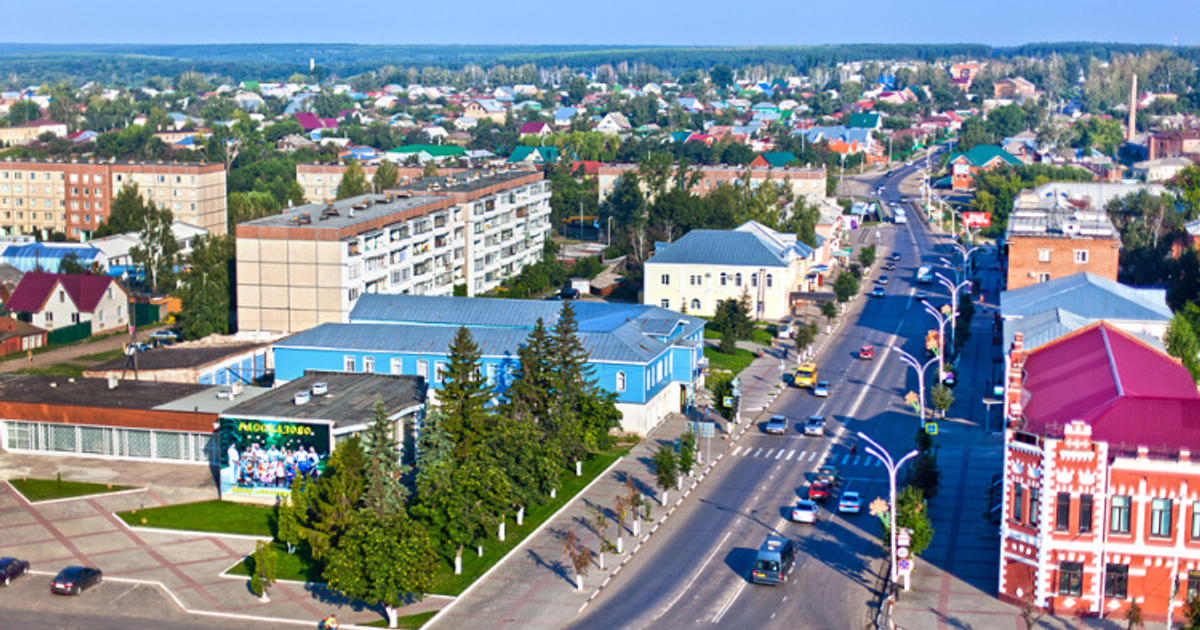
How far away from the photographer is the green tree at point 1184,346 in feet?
225

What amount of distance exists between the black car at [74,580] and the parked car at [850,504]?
29971mm

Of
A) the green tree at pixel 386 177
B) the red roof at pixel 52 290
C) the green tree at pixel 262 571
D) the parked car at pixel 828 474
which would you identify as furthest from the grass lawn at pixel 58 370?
the green tree at pixel 386 177

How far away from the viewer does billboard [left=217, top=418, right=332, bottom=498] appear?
2211 inches

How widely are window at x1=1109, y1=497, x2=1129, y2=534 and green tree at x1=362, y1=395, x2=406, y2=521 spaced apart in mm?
24653

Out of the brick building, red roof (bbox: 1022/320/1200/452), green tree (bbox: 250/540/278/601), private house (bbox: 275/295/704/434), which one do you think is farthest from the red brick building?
the brick building

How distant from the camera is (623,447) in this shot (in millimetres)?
68125

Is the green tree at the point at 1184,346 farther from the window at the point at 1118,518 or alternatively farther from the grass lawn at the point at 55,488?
the grass lawn at the point at 55,488

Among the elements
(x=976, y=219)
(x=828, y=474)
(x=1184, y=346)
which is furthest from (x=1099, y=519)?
(x=976, y=219)

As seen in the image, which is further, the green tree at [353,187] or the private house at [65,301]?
the green tree at [353,187]

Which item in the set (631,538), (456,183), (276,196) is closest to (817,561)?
(631,538)

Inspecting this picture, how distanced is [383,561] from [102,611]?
1048cm

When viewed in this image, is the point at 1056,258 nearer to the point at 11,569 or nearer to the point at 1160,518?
the point at 1160,518

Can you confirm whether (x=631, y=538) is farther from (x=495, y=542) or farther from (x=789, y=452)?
(x=789, y=452)

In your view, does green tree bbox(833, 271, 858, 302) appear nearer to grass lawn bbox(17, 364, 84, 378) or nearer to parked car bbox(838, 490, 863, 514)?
parked car bbox(838, 490, 863, 514)
